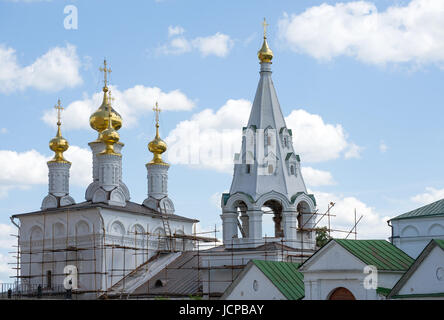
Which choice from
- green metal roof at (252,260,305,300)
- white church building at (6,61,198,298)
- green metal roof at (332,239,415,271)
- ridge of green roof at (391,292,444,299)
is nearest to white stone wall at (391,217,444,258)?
green metal roof at (332,239,415,271)

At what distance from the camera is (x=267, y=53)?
27.7 metres

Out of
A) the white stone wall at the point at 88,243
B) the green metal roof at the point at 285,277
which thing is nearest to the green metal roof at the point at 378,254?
the green metal roof at the point at 285,277

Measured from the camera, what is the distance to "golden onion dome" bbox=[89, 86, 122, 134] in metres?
35.1

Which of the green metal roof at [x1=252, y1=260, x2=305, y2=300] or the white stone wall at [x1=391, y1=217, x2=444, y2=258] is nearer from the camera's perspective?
the green metal roof at [x1=252, y1=260, x2=305, y2=300]

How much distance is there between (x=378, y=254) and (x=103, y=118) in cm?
1771

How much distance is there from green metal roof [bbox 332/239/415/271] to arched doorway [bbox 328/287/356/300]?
99 cm

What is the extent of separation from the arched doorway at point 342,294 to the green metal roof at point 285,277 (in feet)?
4.67

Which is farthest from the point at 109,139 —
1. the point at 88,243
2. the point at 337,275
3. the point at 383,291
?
the point at 383,291

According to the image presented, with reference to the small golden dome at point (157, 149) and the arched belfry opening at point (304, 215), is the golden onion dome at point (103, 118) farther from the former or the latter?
the arched belfry opening at point (304, 215)

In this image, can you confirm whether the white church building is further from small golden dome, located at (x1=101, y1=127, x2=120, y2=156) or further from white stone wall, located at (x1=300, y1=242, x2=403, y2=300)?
A: white stone wall, located at (x1=300, y1=242, x2=403, y2=300)

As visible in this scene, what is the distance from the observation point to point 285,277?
73.7ft

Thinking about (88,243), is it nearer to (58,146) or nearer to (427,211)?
(58,146)
